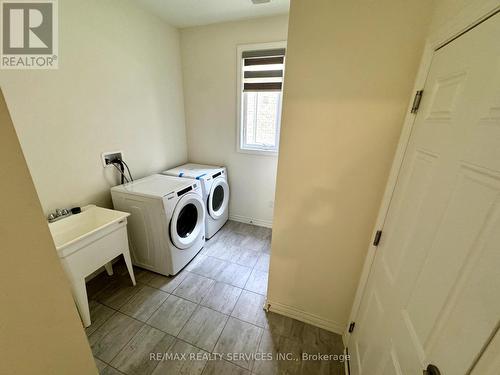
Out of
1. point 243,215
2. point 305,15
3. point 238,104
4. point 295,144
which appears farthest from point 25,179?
point 243,215

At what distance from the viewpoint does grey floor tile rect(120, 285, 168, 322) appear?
5.30ft

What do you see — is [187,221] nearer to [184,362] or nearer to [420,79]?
[184,362]

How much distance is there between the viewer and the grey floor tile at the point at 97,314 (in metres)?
1.49

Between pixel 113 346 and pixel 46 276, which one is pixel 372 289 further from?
pixel 113 346

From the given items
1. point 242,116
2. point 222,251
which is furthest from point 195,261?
point 242,116

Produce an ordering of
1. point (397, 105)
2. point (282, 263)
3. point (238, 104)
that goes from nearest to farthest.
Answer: point (397, 105) → point (282, 263) → point (238, 104)

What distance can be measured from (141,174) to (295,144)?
1.90 metres

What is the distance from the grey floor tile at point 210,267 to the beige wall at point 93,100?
3.73 feet

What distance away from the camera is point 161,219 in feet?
5.69

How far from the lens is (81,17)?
1.55 meters

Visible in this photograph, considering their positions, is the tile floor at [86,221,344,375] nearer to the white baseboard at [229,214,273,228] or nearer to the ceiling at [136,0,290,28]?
the white baseboard at [229,214,273,228]

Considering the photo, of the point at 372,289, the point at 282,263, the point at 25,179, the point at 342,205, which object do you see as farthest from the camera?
the point at 282,263

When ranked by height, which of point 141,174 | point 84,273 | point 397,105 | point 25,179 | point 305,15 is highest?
point 305,15

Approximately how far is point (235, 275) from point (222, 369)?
82 centimetres
